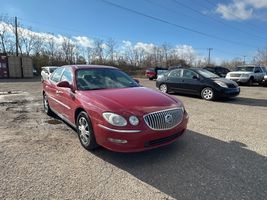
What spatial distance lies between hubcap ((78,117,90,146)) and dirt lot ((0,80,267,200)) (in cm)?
20

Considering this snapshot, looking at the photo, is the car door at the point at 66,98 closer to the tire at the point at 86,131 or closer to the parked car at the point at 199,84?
the tire at the point at 86,131

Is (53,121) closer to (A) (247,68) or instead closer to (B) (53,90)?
(B) (53,90)

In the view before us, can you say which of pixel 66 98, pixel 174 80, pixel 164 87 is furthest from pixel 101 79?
pixel 164 87

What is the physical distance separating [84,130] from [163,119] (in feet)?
4.81

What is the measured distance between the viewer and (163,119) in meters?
3.59

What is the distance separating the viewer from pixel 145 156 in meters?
3.83

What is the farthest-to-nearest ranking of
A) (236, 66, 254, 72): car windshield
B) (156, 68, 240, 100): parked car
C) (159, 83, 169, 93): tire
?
(236, 66, 254, 72): car windshield → (159, 83, 169, 93): tire → (156, 68, 240, 100): parked car

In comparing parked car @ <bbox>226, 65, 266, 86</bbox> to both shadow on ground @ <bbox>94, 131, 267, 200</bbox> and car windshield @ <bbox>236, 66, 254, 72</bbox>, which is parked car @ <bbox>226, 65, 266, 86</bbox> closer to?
car windshield @ <bbox>236, 66, 254, 72</bbox>

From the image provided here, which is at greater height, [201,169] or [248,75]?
[248,75]

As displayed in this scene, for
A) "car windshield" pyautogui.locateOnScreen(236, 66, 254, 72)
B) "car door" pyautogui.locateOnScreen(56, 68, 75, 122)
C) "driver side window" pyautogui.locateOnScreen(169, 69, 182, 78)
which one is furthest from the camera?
"car windshield" pyautogui.locateOnScreen(236, 66, 254, 72)

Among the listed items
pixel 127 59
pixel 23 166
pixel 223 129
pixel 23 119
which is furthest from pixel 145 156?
pixel 127 59

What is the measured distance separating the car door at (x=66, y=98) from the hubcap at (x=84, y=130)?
41cm

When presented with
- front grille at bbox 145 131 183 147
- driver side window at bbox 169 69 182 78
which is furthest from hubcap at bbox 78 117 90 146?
driver side window at bbox 169 69 182 78

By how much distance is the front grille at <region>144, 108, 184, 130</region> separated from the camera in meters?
3.46
